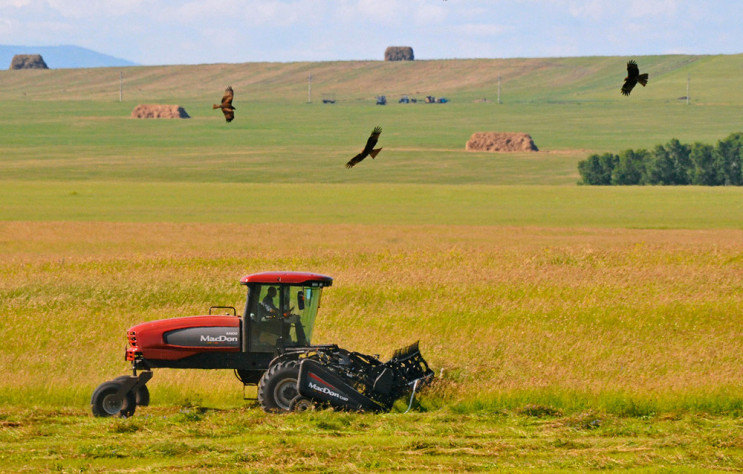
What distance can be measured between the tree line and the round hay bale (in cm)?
4598

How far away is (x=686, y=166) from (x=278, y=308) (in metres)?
114

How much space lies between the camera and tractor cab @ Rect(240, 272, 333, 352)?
1667cm

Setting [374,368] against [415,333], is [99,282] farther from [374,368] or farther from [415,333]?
[374,368]

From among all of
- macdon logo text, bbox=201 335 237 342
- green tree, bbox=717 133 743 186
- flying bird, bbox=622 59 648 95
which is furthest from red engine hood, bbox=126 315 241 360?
green tree, bbox=717 133 743 186

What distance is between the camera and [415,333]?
25453 mm

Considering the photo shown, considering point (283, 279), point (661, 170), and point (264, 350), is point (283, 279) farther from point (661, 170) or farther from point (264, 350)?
point (661, 170)

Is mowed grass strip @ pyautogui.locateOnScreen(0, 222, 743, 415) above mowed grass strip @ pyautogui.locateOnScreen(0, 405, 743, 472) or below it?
below

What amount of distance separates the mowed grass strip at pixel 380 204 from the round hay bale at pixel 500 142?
191 ft

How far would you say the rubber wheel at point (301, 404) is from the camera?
16109mm

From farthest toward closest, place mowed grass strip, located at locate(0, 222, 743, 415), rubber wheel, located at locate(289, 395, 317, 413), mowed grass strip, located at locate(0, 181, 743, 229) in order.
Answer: mowed grass strip, located at locate(0, 181, 743, 229), mowed grass strip, located at locate(0, 222, 743, 415), rubber wheel, located at locate(289, 395, 317, 413)

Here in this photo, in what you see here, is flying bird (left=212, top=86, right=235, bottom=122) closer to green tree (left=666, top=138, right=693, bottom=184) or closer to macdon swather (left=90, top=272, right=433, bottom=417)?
macdon swather (left=90, top=272, right=433, bottom=417)

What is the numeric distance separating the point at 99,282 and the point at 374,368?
20569mm

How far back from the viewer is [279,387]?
1636 cm

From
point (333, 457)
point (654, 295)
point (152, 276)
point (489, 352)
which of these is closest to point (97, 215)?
point (152, 276)
